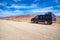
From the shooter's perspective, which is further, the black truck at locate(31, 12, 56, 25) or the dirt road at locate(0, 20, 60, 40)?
the black truck at locate(31, 12, 56, 25)

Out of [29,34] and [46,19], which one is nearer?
[29,34]

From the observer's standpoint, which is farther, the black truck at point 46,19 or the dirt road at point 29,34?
the black truck at point 46,19

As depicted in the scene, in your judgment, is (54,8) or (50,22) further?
(50,22)

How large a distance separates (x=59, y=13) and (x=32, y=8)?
5.12 feet

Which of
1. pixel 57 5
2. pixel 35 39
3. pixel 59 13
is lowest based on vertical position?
pixel 35 39

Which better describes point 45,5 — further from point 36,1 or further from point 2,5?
point 2,5

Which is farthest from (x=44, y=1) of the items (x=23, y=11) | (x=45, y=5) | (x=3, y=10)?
(x=3, y=10)

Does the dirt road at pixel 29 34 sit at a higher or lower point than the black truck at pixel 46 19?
lower

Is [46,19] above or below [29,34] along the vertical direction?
above

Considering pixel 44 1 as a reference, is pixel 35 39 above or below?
below

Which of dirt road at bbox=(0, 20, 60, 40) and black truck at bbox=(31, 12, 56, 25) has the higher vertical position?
black truck at bbox=(31, 12, 56, 25)

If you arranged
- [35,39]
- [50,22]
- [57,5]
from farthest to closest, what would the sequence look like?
[50,22]
[57,5]
[35,39]

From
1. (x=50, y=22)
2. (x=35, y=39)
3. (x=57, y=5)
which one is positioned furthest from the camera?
(x=50, y=22)

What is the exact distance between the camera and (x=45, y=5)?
7082mm
